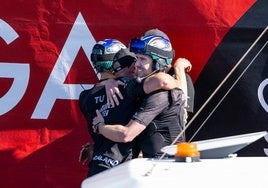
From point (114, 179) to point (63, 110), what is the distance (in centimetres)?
269

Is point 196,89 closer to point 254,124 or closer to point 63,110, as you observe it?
point 254,124

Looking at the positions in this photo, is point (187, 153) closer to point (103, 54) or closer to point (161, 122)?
point (161, 122)

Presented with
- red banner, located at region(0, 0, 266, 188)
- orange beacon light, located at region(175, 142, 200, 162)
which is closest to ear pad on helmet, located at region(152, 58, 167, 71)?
red banner, located at region(0, 0, 266, 188)

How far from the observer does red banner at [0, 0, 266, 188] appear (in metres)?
5.48

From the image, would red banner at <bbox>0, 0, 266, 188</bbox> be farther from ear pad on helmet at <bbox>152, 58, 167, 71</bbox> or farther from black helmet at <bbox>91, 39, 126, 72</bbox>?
ear pad on helmet at <bbox>152, 58, 167, 71</bbox>

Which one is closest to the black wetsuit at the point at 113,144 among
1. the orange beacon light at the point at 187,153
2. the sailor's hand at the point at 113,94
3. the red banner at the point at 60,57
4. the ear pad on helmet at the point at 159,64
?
the sailor's hand at the point at 113,94

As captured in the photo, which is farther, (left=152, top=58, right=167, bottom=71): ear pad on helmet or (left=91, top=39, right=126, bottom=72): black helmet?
(left=91, top=39, right=126, bottom=72): black helmet

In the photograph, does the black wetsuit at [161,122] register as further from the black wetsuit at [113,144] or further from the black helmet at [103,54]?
the black helmet at [103,54]

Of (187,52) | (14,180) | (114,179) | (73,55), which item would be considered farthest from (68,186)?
(114,179)

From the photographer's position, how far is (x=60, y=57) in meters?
5.54

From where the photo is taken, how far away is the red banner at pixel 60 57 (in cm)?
548

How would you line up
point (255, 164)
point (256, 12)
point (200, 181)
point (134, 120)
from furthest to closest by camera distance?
point (256, 12)
point (134, 120)
point (255, 164)
point (200, 181)

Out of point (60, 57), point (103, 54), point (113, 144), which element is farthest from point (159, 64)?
point (60, 57)

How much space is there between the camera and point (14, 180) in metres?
5.62
